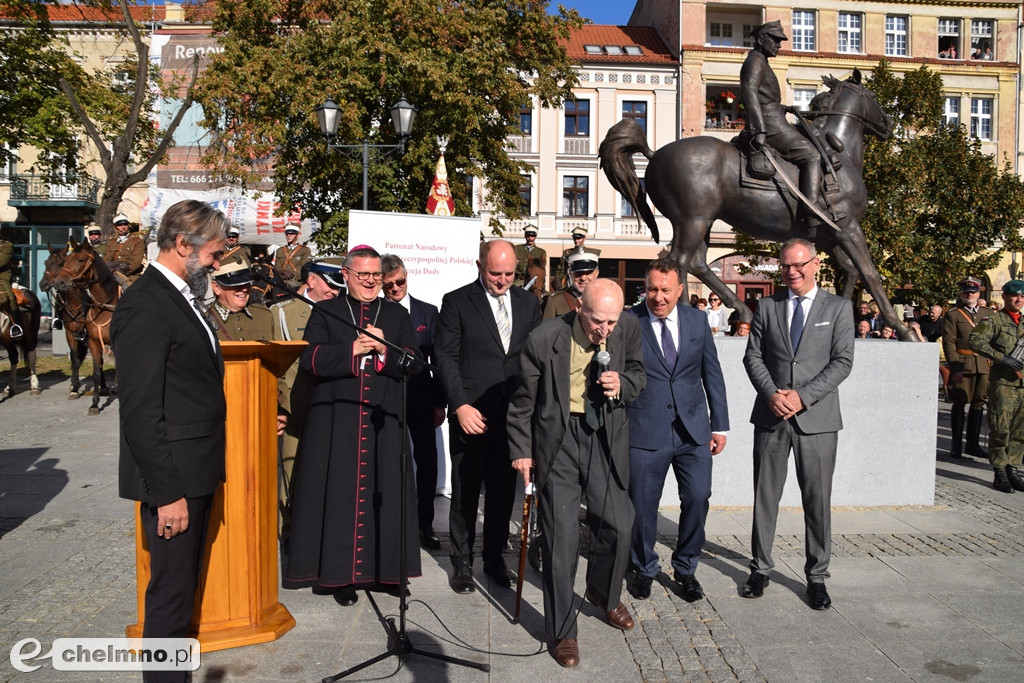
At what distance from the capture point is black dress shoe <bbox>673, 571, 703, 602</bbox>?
5.07 meters

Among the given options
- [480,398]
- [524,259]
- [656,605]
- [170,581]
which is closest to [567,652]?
[656,605]

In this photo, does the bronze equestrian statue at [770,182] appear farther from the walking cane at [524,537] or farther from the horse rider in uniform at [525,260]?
the horse rider in uniform at [525,260]

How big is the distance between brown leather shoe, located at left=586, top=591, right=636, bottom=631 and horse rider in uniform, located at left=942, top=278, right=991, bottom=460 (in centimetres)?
754

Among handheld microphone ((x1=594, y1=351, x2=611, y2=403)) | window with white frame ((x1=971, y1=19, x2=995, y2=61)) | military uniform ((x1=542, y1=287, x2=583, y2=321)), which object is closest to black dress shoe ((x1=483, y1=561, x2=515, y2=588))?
handheld microphone ((x1=594, y1=351, x2=611, y2=403))

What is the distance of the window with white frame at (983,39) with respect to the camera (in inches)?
1614

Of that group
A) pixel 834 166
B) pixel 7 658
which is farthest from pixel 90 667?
pixel 834 166

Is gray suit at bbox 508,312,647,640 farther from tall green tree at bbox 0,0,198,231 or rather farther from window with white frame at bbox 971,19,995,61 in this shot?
window with white frame at bbox 971,19,995,61

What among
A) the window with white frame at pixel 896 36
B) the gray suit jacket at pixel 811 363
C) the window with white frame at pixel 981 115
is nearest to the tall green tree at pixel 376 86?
the gray suit jacket at pixel 811 363

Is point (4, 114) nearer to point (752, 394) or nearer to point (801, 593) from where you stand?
point (752, 394)

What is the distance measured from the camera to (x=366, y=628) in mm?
4531

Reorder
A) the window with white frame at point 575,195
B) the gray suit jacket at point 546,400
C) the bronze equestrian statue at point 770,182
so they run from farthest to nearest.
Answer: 1. the window with white frame at point 575,195
2. the bronze equestrian statue at point 770,182
3. the gray suit jacket at point 546,400

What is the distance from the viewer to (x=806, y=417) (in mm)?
5082

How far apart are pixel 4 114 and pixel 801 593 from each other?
76.7 feet

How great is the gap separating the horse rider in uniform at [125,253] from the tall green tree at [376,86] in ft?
20.0
